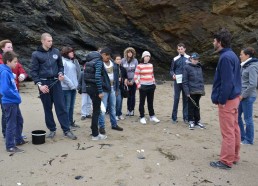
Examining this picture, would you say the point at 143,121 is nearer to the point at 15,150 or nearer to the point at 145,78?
the point at 145,78

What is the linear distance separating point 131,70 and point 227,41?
382cm

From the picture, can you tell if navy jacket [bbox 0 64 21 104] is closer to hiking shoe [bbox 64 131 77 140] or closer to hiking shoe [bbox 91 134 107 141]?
hiking shoe [bbox 64 131 77 140]

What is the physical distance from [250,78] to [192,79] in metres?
1.58

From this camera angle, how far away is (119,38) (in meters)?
16.2

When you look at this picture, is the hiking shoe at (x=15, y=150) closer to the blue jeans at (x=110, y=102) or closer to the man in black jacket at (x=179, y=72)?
the blue jeans at (x=110, y=102)

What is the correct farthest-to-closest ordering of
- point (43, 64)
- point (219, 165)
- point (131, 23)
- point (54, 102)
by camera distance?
1. point (131, 23)
2. point (54, 102)
3. point (43, 64)
4. point (219, 165)

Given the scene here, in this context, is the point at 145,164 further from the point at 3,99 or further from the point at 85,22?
the point at 85,22

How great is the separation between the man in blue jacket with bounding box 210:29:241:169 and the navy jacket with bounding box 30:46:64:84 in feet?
10.2

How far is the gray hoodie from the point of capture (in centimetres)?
612

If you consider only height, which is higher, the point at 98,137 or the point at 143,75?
the point at 143,75

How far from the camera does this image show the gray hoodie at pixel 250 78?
612 cm

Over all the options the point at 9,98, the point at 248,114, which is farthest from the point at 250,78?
the point at 9,98

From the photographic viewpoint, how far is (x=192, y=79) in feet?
24.6

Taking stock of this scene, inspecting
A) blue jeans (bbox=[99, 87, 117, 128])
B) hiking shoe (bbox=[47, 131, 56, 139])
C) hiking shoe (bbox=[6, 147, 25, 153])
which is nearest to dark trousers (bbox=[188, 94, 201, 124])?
blue jeans (bbox=[99, 87, 117, 128])
